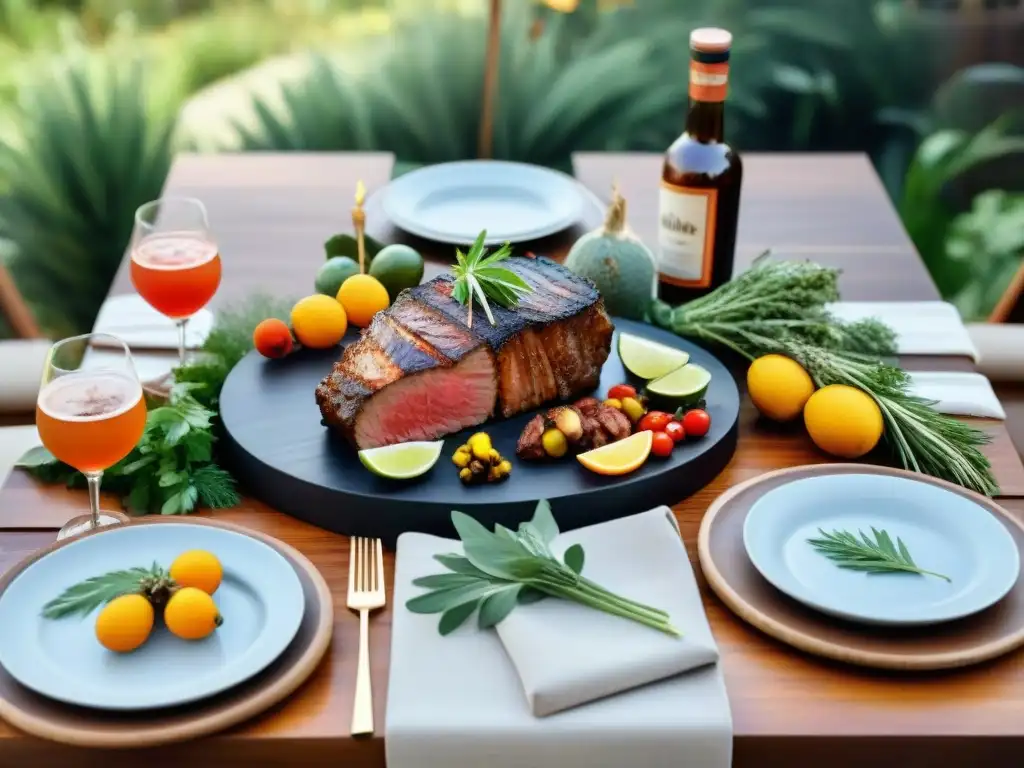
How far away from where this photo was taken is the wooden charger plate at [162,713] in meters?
1.38

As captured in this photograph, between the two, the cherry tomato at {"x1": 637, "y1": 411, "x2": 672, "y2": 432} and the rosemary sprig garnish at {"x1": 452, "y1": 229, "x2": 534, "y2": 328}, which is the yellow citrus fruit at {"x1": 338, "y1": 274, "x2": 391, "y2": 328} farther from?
the cherry tomato at {"x1": 637, "y1": 411, "x2": 672, "y2": 432}

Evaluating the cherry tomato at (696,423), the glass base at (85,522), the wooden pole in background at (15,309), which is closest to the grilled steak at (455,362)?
the cherry tomato at (696,423)

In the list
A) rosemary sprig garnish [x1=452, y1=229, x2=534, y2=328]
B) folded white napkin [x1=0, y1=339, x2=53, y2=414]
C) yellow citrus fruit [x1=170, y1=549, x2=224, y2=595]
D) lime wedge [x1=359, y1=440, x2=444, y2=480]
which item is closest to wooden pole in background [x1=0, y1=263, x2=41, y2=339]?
folded white napkin [x1=0, y1=339, x2=53, y2=414]

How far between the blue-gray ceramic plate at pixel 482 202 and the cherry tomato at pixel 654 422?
799mm

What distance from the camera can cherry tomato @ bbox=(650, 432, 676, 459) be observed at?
1899mm

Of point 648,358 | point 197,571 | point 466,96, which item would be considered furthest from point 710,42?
point 466,96

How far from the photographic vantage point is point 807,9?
516 cm

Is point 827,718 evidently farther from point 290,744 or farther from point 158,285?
point 158,285

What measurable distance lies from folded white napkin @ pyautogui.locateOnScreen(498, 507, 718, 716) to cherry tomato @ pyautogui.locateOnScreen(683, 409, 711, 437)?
1.00ft

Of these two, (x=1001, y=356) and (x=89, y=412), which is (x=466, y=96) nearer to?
(x=1001, y=356)

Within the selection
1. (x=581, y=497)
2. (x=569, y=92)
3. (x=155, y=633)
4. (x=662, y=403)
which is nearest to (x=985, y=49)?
(x=569, y=92)

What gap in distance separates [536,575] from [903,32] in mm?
4235

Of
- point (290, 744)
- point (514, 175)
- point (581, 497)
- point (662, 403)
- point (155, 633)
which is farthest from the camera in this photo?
point (514, 175)

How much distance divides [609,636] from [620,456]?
425 millimetres
